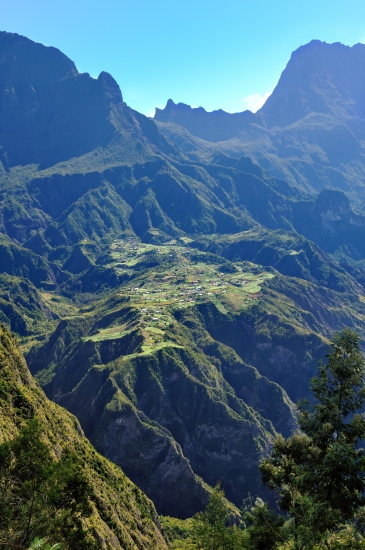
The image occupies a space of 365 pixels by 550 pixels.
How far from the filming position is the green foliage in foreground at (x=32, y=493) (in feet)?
102

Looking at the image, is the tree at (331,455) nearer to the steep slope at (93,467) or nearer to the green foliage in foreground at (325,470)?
the green foliage in foreground at (325,470)

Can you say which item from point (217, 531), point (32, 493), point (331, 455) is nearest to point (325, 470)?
point (331, 455)

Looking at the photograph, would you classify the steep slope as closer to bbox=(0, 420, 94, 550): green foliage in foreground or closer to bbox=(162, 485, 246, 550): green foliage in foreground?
bbox=(162, 485, 246, 550): green foliage in foreground

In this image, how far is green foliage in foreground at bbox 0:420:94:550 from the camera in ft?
102

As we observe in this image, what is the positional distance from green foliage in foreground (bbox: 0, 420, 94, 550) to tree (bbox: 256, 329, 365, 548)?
61.3 feet

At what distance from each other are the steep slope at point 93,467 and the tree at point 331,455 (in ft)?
119

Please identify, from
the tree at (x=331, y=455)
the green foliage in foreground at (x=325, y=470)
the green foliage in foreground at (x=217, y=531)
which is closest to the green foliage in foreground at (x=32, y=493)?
the green foliage in foreground at (x=325, y=470)

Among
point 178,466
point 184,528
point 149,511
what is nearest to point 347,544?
point 149,511

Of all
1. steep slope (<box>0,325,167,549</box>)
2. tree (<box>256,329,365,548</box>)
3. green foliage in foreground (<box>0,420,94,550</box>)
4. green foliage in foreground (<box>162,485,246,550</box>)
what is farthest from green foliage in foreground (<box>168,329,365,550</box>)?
steep slope (<box>0,325,167,549</box>)

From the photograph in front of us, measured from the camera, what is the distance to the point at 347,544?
25531mm

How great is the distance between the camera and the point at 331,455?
29266mm

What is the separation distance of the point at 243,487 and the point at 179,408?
42574 mm

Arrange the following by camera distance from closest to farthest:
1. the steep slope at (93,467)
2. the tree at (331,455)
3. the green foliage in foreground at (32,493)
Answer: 1. the tree at (331,455)
2. the green foliage in foreground at (32,493)
3. the steep slope at (93,467)

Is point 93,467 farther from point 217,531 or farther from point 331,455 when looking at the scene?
point 331,455
